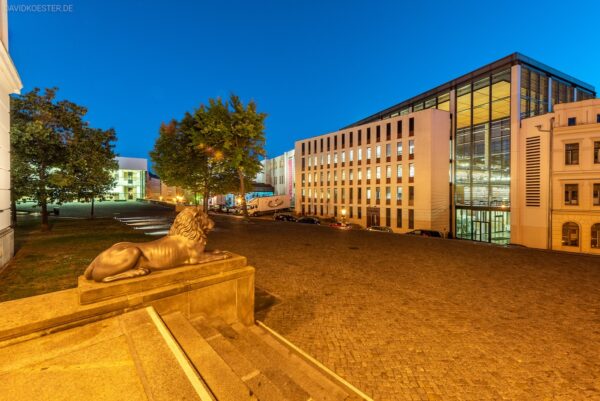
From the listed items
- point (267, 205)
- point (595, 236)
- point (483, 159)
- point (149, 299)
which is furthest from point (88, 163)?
point (483, 159)

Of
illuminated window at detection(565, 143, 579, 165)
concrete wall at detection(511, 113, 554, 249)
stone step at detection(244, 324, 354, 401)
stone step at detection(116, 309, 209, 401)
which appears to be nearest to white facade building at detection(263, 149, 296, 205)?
concrete wall at detection(511, 113, 554, 249)

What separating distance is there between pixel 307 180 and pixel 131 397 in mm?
55339

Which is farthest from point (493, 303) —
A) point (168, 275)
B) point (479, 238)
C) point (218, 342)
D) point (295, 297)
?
point (479, 238)

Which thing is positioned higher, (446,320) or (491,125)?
(491,125)

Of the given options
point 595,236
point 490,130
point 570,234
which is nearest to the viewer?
point 595,236

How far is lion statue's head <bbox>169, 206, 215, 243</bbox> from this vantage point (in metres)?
4.94

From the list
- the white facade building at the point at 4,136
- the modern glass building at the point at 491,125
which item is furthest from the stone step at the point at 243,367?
the modern glass building at the point at 491,125

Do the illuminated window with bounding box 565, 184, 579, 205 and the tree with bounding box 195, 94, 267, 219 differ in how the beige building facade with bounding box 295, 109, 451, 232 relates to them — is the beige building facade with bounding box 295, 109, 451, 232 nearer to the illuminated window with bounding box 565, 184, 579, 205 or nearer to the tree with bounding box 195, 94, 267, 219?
the illuminated window with bounding box 565, 184, 579, 205

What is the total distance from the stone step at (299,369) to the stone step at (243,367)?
62 centimetres

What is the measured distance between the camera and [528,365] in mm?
4242

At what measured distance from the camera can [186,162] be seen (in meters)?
30.3

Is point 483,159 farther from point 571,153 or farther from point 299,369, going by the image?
point 299,369

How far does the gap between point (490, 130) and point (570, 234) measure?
577 inches

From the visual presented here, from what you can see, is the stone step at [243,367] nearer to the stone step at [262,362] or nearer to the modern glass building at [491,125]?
the stone step at [262,362]
